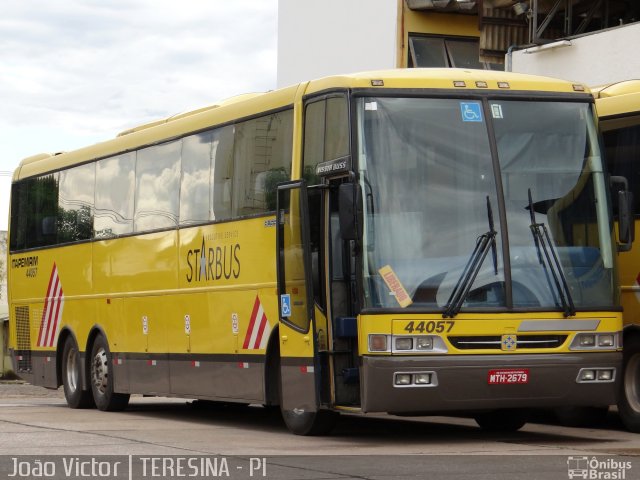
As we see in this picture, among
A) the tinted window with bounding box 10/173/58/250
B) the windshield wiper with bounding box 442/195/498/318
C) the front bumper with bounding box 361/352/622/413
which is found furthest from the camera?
the tinted window with bounding box 10/173/58/250

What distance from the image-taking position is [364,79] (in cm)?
1391

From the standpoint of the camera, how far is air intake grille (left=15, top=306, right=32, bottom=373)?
2350cm

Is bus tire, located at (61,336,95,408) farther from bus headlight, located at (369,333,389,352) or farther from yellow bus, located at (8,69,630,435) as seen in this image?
bus headlight, located at (369,333,389,352)

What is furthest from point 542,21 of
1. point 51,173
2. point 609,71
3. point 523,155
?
point 523,155

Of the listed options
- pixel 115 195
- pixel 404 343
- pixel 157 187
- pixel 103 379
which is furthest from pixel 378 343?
pixel 103 379

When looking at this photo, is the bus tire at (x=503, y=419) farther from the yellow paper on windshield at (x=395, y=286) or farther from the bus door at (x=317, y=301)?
the yellow paper on windshield at (x=395, y=286)

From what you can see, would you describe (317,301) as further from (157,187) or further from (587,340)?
(157,187)

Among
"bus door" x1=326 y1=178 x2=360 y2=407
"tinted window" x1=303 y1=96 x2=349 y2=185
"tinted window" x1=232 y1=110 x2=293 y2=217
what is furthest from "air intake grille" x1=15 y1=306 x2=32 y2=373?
"bus door" x1=326 y1=178 x2=360 y2=407

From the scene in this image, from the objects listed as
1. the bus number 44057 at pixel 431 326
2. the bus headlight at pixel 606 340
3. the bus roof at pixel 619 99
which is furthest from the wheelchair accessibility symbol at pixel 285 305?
the bus roof at pixel 619 99

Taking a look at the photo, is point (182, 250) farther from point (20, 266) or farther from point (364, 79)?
point (20, 266)

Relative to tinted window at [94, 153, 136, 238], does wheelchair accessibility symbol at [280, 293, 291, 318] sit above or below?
below

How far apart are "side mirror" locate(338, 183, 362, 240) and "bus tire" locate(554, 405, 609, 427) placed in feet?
15.0

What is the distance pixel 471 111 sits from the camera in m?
14.1

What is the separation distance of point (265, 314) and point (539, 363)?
10.9 feet
